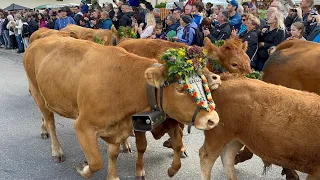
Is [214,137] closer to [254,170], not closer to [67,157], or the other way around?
[254,170]

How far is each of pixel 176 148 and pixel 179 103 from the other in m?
1.15

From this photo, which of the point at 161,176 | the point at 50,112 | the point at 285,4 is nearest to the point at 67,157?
the point at 50,112

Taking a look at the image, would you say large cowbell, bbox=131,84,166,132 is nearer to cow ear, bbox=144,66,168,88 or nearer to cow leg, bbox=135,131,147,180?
cow ear, bbox=144,66,168,88

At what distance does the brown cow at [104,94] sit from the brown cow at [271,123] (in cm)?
34

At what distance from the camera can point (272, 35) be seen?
6.32 meters

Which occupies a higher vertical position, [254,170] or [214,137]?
[214,137]

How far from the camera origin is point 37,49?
15.9 ft

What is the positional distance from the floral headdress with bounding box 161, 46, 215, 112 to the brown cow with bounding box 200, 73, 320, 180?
0.35 meters

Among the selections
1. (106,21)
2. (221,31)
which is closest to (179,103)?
(221,31)

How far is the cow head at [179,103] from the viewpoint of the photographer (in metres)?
3.06

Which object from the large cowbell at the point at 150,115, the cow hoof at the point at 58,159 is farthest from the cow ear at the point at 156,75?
the cow hoof at the point at 58,159

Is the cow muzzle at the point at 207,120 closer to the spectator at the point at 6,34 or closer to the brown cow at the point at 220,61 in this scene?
the brown cow at the point at 220,61

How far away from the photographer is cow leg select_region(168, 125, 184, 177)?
4105mm

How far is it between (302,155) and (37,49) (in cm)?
373
